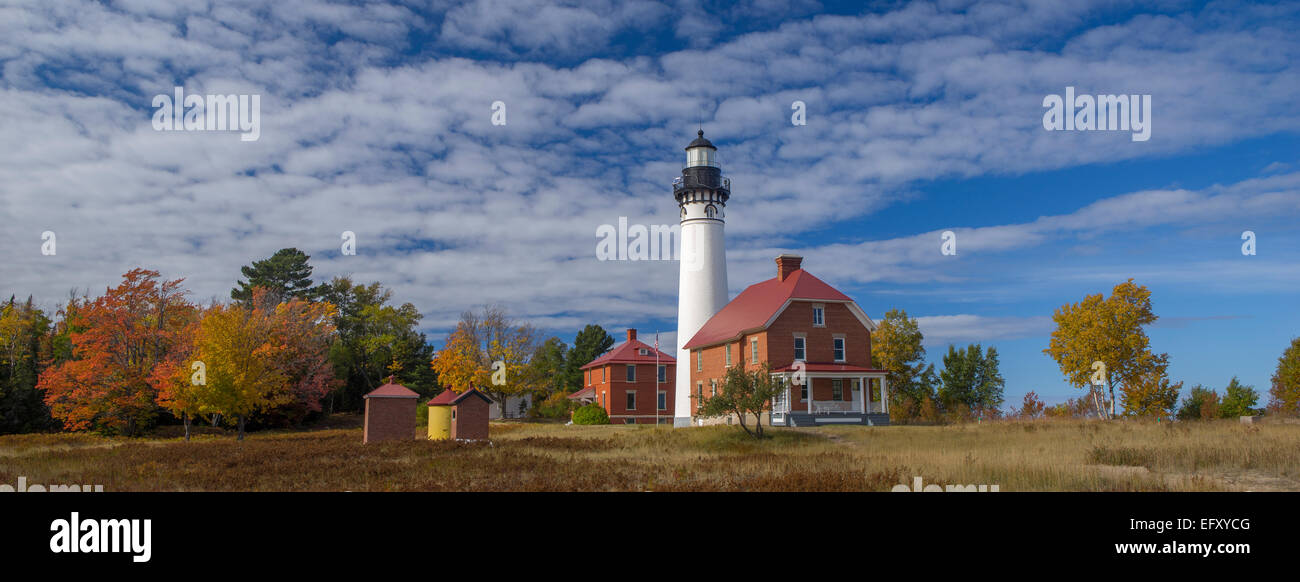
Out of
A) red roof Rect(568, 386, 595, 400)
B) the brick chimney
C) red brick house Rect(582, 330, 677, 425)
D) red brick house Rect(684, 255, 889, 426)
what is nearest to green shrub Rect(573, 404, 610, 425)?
red brick house Rect(582, 330, 677, 425)

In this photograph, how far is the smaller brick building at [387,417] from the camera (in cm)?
3647

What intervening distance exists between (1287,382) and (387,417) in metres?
54.6

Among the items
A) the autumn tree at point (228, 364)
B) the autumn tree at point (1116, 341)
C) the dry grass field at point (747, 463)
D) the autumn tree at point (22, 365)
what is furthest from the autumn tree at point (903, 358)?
the autumn tree at point (22, 365)

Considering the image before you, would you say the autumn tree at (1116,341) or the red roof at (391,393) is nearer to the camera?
the red roof at (391,393)

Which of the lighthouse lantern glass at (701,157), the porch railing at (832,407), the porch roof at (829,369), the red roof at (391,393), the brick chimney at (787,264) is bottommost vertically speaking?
the porch railing at (832,407)

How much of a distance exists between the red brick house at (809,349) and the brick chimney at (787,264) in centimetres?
12

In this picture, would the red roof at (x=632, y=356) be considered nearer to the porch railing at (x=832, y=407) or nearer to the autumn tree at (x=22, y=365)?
the porch railing at (x=832, y=407)

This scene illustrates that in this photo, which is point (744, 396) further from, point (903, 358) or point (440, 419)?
point (903, 358)

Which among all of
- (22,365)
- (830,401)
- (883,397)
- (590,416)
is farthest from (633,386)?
(22,365)

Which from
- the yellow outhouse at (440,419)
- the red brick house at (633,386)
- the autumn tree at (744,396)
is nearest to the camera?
the autumn tree at (744,396)

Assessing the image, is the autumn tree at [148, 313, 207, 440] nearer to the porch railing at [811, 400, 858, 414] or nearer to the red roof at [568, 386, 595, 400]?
the red roof at [568, 386, 595, 400]

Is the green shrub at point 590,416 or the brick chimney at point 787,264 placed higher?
the brick chimney at point 787,264
